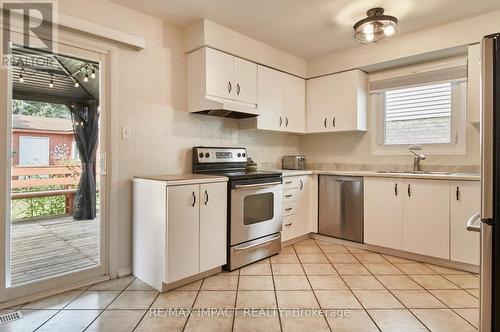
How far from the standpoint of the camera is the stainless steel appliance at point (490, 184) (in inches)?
41.0

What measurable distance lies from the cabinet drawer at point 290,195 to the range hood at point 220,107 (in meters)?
0.97

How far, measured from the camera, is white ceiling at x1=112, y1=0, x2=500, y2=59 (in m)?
2.48

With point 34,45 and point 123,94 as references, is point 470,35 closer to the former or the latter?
point 123,94

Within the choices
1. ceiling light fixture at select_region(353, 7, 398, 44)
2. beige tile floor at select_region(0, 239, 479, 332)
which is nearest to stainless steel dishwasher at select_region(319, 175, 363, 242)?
beige tile floor at select_region(0, 239, 479, 332)

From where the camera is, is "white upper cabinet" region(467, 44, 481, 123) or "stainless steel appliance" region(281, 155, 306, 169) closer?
"white upper cabinet" region(467, 44, 481, 123)

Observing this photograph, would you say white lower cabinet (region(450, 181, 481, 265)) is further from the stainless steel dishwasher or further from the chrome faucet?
the stainless steel dishwasher

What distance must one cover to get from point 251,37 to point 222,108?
103cm

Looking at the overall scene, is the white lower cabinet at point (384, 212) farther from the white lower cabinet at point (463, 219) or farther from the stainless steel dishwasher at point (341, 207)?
the white lower cabinet at point (463, 219)

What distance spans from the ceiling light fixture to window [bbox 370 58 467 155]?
0.97 metres

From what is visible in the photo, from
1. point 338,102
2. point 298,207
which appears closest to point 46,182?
point 298,207

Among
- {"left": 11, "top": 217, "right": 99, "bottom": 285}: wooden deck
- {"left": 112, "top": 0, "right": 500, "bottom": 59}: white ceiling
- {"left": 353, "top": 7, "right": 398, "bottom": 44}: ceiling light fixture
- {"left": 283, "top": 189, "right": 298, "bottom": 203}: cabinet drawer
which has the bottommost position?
{"left": 11, "top": 217, "right": 99, "bottom": 285}: wooden deck

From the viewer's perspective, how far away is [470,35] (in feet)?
9.04

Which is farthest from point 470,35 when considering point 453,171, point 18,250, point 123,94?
point 18,250

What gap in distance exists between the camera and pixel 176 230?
7.30 feet
